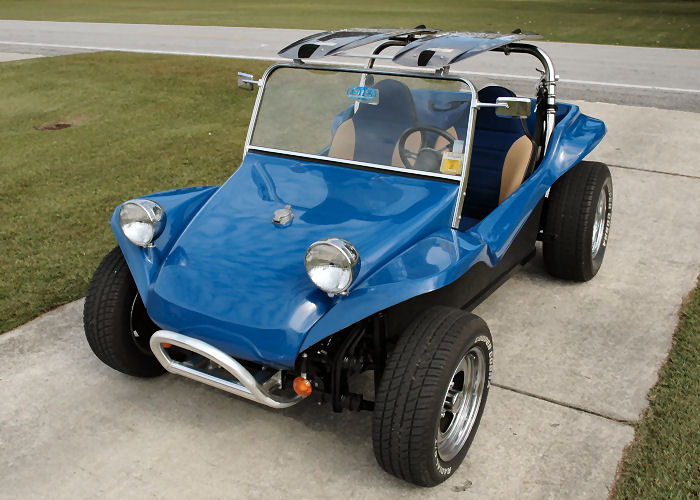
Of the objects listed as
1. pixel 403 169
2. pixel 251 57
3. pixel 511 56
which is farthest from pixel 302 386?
pixel 511 56

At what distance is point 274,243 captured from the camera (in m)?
3.37

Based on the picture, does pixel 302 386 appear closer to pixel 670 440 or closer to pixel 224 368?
pixel 224 368

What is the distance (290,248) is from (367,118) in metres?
0.94

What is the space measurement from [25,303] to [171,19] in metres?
17.4

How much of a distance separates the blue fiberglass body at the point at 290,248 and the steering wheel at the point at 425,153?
7cm

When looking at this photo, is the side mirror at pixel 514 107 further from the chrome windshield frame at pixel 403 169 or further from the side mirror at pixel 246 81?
the side mirror at pixel 246 81

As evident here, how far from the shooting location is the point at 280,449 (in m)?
3.29

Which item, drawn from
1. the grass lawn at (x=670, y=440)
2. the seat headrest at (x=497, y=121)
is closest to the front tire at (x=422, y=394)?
the grass lawn at (x=670, y=440)

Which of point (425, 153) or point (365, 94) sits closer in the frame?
point (425, 153)

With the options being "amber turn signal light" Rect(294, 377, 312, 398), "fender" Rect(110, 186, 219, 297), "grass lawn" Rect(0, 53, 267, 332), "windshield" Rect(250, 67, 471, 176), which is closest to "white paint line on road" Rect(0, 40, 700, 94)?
"grass lawn" Rect(0, 53, 267, 332)

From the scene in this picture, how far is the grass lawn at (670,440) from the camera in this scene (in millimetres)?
2988

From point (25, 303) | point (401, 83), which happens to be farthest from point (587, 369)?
point (25, 303)

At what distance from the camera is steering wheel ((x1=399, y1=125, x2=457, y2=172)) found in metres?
3.66

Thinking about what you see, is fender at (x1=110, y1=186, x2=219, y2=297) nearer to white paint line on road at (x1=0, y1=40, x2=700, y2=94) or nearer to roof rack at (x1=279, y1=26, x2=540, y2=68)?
roof rack at (x1=279, y1=26, x2=540, y2=68)
